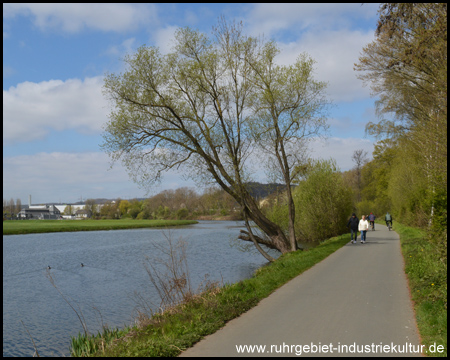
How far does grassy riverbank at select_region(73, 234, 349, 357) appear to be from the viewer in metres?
6.47

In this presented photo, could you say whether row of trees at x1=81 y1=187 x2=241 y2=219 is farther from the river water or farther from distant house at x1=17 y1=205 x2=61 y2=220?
distant house at x1=17 y1=205 x2=61 y2=220

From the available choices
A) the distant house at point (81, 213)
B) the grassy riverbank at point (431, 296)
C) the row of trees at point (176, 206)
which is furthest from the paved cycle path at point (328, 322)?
the distant house at point (81, 213)

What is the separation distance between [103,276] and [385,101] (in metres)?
19.5

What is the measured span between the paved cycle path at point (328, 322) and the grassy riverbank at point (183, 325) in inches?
9.5

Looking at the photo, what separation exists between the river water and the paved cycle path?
11.4 ft

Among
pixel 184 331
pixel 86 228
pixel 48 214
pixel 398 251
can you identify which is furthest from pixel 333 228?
pixel 48 214

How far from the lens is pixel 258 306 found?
908cm

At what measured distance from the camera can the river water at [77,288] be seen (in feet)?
39.2

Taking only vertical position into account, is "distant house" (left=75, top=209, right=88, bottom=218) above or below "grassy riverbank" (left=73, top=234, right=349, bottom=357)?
above

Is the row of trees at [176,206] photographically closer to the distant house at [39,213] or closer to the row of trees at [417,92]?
the row of trees at [417,92]

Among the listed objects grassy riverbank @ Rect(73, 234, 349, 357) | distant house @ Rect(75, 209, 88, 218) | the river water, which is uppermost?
distant house @ Rect(75, 209, 88, 218)

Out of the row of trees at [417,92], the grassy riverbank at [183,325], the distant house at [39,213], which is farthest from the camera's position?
the distant house at [39,213]

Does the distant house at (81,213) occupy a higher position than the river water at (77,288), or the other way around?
the distant house at (81,213)

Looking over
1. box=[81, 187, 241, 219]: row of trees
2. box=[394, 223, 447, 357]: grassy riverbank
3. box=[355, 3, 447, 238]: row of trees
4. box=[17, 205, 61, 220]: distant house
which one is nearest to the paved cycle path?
box=[394, 223, 447, 357]: grassy riverbank
